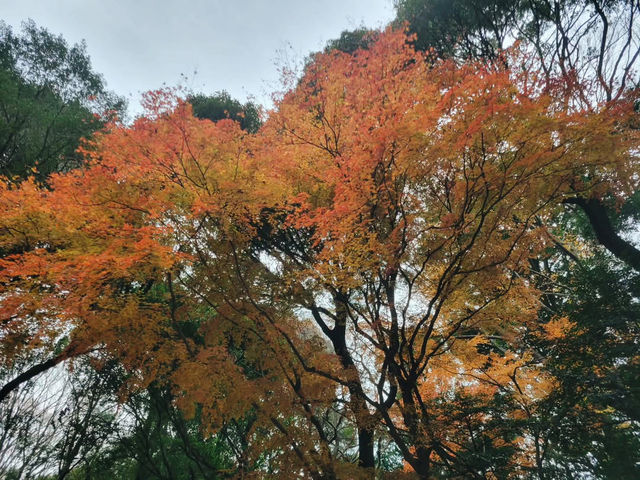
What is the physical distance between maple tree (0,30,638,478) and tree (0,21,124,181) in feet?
8.22

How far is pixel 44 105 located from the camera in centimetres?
955

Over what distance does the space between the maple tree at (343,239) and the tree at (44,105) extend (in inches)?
98.6

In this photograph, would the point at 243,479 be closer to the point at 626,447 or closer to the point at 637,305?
the point at 626,447

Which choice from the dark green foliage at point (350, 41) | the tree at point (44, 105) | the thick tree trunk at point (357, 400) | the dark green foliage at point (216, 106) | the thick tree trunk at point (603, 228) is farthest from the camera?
the dark green foliage at point (216, 106)

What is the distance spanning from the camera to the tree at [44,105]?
8570 millimetres

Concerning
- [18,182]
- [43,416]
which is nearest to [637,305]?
[18,182]

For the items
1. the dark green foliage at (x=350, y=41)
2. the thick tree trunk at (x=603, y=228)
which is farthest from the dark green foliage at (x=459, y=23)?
the thick tree trunk at (x=603, y=228)

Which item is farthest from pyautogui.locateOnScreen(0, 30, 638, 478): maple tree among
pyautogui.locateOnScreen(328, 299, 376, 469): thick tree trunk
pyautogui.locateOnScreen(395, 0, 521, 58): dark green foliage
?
pyautogui.locateOnScreen(395, 0, 521, 58): dark green foliage

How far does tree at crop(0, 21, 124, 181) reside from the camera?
8570 millimetres

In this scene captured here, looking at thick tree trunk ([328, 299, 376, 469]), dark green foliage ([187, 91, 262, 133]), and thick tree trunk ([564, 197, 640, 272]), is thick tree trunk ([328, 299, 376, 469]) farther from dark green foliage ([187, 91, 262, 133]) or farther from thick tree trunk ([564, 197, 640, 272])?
dark green foliage ([187, 91, 262, 133])

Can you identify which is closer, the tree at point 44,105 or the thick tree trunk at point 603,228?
Answer: the thick tree trunk at point 603,228

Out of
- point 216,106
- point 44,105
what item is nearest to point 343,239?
point 44,105

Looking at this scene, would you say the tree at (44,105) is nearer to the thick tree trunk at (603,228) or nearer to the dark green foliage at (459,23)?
the dark green foliage at (459,23)

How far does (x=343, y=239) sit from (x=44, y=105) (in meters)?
10.1
